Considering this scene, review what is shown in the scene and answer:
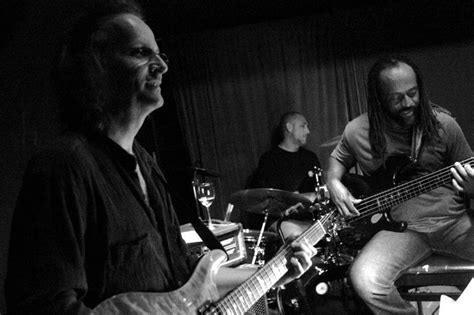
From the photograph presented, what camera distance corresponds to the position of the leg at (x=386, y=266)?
3406 mm

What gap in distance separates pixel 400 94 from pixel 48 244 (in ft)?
9.22

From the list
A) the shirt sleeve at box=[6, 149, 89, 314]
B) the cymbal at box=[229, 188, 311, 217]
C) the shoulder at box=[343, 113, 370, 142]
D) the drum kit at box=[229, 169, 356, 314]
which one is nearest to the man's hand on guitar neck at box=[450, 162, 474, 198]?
the shoulder at box=[343, 113, 370, 142]

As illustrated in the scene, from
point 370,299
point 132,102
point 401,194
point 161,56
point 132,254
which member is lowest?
point 370,299

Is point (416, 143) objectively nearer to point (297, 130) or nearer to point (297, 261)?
point (297, 261)

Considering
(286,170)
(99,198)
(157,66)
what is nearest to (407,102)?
(157,66)

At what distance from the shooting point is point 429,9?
664 centimetres

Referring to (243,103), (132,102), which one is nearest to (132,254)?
(132,102)

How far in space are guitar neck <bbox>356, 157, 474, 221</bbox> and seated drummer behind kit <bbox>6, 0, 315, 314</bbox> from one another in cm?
161

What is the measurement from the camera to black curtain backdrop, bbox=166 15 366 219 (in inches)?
273

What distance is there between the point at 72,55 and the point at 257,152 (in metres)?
5.28

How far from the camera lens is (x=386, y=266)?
3.47 metres

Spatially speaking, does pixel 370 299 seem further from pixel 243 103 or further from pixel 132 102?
pixel 243 103

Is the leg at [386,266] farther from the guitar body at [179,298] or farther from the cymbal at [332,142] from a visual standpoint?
the cymbal at [332,142]

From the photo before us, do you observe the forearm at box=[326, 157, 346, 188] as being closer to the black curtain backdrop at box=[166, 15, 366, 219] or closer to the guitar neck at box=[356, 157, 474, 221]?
the guitar neck at box=[356, 157, 474, 221]
